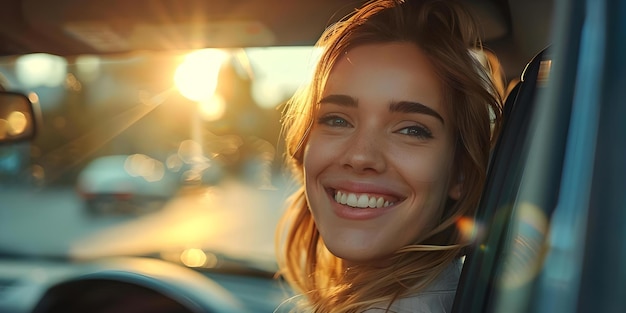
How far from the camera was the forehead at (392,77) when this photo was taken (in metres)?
Answer: 1.91

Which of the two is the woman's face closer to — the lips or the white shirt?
the lips

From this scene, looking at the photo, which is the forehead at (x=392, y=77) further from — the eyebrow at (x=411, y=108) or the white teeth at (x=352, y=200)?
the white teeth at (x=352, y=200)

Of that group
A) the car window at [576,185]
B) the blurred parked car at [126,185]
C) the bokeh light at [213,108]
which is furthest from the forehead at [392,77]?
Result: the blurred parked car at [126,185]

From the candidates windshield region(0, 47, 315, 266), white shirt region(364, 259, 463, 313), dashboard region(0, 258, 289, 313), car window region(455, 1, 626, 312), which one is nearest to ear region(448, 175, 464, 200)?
white shirt region(364, 259, 463, 313)

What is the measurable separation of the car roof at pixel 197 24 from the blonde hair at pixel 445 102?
0.59 ft

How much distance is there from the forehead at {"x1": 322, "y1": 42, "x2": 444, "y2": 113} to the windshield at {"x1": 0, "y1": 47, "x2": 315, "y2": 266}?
444 cm

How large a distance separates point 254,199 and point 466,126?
49.2 feet

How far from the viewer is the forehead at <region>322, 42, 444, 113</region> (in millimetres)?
1910

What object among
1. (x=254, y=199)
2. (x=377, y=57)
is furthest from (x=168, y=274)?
(x=254, y=199)

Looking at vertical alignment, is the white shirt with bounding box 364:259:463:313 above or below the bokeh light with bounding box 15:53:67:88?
below

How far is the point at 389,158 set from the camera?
1.88 m

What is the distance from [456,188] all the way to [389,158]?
0.25 meters

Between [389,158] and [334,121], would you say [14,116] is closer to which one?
[334,121]

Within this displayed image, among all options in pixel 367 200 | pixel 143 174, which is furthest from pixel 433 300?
pixel 143 174
